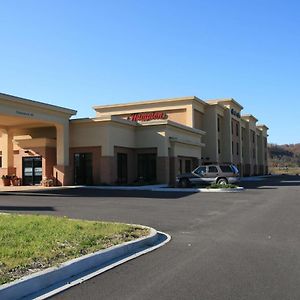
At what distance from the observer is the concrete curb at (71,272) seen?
20.4ft

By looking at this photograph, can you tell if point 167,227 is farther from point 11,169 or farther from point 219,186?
point 11,169

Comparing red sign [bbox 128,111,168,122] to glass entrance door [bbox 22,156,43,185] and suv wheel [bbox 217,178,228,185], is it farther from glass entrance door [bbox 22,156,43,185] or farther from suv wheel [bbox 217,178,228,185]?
suv wheel [bbox 217,178,228,185]

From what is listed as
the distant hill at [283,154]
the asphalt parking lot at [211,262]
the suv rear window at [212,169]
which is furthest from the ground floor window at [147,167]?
the distant hill at [283,154]

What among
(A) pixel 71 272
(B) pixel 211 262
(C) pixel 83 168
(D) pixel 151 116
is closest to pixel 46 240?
(A) pixel 71 272

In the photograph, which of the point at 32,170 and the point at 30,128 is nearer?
the point at 32,170

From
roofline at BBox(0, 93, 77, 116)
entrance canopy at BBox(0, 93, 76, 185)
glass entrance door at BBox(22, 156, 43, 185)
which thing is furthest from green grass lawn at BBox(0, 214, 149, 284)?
glass entrance door at BBox(22, 156, 43, 185)

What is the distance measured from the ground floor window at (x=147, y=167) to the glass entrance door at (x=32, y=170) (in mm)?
8664

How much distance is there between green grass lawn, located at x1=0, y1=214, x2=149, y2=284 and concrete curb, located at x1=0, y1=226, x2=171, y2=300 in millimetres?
252

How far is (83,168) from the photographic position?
38.6 meters

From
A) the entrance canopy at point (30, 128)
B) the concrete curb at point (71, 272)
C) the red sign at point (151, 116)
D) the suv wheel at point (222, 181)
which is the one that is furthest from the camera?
the red sign at point (151, 116)

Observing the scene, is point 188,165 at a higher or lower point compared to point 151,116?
lower

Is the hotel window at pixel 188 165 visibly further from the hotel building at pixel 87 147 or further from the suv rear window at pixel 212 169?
the suv rear window at pixel 212 169

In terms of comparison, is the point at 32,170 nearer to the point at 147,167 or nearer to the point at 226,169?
the point at 147,167

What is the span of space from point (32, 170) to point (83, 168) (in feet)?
14.9
